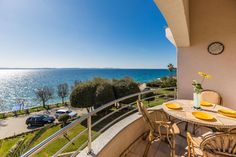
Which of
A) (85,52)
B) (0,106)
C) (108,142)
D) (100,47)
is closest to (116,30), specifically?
(100,47)

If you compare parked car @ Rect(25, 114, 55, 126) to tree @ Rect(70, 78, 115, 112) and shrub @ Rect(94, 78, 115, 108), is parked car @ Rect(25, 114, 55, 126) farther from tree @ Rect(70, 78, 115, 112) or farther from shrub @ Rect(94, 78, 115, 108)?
shrub @ Rect(94, 78, 115, 108)

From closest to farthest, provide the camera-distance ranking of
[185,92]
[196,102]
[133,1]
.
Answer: [196,102], [185,92], [133,1]

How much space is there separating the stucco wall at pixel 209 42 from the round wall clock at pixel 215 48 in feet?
0.24

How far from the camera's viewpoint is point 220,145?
1.18m

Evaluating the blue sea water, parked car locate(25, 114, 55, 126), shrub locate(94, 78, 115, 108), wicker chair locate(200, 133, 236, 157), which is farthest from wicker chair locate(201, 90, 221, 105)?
parked car locate(25, 114, 55, 126)

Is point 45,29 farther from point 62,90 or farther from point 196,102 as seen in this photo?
point 196,102

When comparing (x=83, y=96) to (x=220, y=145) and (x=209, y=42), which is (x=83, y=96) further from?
(x=220, y=145)

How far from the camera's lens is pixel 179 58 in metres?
3.69

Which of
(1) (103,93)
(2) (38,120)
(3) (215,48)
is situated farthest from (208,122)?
(2) (38,120)

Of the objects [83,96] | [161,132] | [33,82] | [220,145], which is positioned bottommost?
[33,82]

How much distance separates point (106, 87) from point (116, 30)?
648 cm

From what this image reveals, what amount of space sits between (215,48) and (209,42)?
20 cm

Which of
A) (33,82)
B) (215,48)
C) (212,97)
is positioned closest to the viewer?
(212,97)

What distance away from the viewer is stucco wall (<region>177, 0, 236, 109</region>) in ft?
10.2
